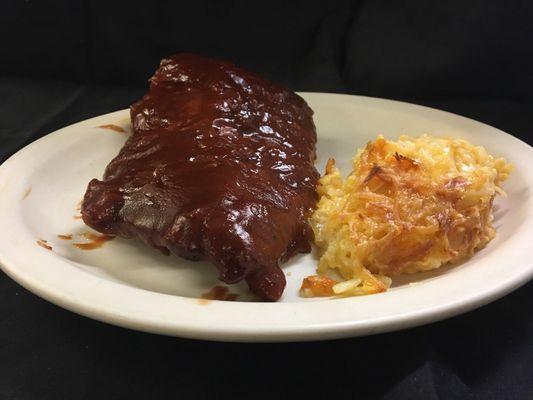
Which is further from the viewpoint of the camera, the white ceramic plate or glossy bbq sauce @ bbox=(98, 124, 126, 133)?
glossy bbq sauce @ bbox=(98, 124, 126, 133)

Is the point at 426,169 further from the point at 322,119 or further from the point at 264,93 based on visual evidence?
the point at 322,119

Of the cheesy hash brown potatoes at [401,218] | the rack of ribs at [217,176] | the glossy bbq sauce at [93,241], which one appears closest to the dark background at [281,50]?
the glossy bbq sauce at [93,241]

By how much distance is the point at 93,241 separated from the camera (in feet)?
6.49

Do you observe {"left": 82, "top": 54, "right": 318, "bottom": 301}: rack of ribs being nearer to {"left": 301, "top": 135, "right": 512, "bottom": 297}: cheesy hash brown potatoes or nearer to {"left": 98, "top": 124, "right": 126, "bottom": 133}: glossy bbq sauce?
{"left": 301, "top": 135, "right": 512, "bottom": 297}: cheesy hash brown potatoes

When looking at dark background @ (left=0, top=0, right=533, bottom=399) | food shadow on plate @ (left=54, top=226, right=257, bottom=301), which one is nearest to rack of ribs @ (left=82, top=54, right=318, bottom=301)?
food shadow on plate @ (left=54, top=226, right=257, bottom=301)

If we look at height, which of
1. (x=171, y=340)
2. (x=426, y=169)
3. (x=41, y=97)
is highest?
(x=426, y=169)

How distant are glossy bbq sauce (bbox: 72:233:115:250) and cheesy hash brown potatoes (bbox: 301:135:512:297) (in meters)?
0.65

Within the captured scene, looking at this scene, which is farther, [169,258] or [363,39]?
[363,39]

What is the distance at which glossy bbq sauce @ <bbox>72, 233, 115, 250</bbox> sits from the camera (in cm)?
195

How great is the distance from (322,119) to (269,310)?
4.87ft

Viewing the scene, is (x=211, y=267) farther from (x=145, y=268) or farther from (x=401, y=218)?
(x=401, y=218)

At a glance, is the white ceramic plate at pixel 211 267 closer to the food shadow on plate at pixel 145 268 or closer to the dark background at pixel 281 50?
the food shadow on plate at pixel 145 268

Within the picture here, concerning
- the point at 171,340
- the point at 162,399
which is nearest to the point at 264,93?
the point at 171,340

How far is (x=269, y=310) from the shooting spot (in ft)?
4.62
